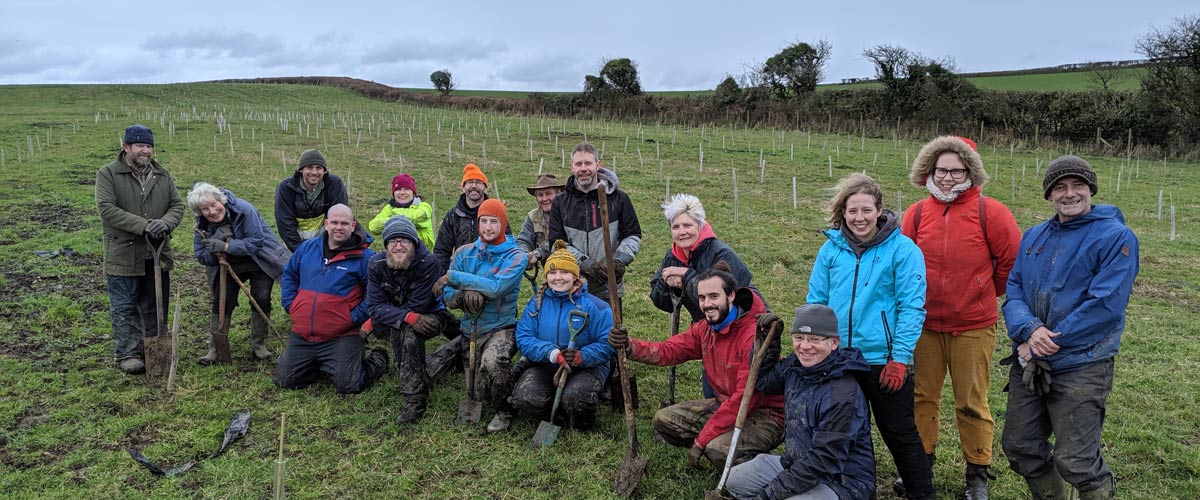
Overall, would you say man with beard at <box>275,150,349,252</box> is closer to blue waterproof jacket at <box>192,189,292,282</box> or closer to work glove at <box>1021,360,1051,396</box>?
blue waterproof jacket at <box>192,189,292,282</box>

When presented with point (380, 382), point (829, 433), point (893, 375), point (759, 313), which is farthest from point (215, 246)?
point (893, 375)

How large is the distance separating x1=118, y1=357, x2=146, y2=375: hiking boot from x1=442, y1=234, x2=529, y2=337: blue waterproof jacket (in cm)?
294

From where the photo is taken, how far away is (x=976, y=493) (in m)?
4.21

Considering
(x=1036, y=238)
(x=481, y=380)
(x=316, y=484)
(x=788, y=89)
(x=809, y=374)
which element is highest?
(x=788, y=89)

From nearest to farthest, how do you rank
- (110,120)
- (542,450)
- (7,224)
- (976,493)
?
(976,493) → (542,450) → (7,224) → (110,120)

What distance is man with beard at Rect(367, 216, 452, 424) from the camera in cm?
556

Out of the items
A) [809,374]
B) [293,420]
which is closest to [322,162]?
[293,420]

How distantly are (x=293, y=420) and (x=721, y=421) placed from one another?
3.33 meters

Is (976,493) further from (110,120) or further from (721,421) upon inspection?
(110,120)

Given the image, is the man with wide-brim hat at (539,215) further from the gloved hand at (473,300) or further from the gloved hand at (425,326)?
the gloved hand at (425,326)

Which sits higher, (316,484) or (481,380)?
(481,380)

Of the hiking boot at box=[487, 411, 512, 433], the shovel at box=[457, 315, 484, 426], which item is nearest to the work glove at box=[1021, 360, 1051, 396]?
the hiking boot at box=[487, 411, 512, 433]

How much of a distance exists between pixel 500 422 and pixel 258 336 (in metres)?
3.00

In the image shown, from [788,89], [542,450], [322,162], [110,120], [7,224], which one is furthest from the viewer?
[788,89]
